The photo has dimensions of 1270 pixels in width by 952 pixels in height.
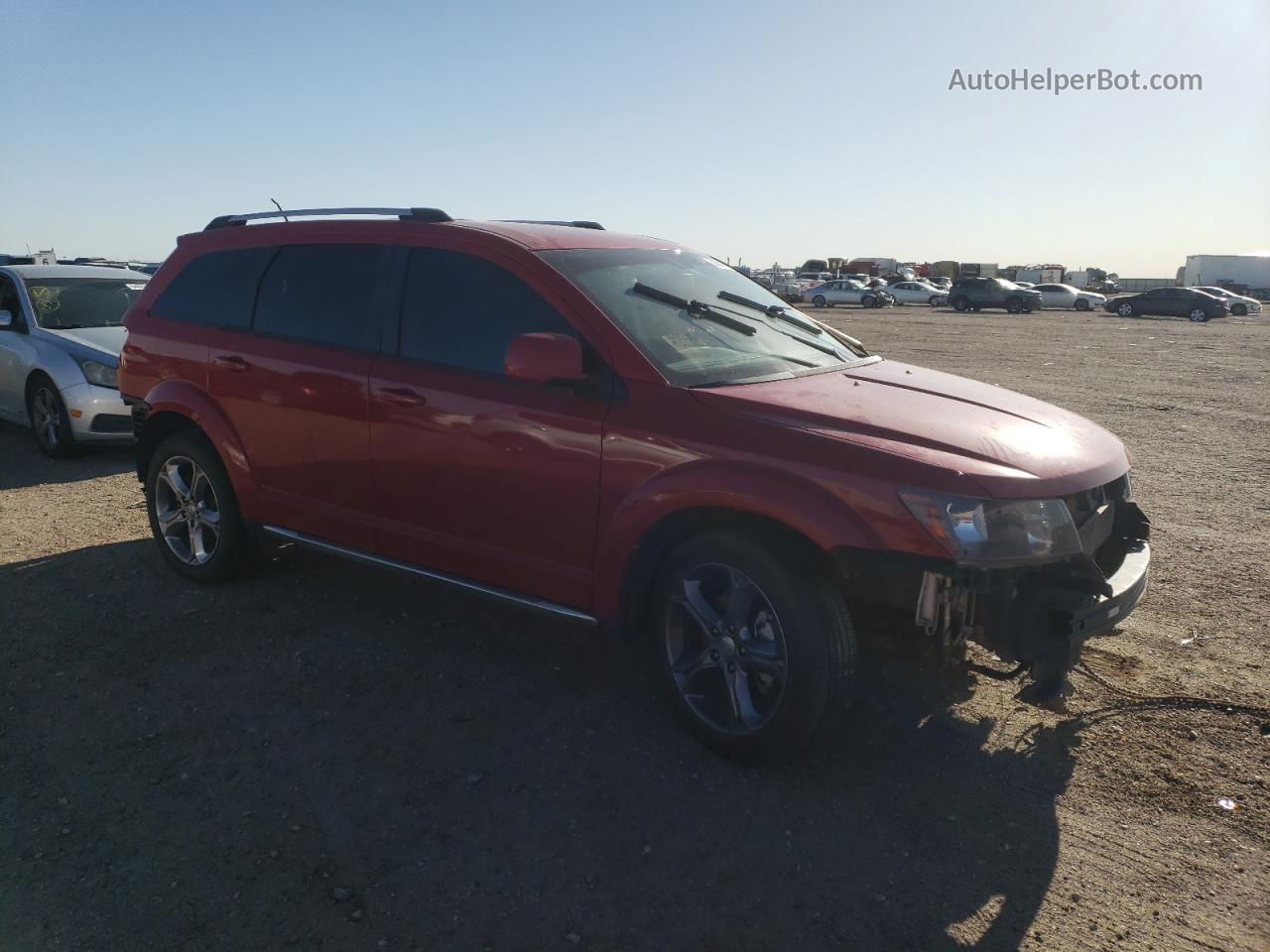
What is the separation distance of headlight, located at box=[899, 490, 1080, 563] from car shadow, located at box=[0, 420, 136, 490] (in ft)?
24.6

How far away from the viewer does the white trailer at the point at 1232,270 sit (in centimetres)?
6900

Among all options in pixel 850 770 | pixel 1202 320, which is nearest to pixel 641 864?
pixel 850 770

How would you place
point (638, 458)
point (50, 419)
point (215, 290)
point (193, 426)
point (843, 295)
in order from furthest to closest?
point (843, 295) → point (50, 419) → point (193, 426) → point (215, 290) → point (638, 458)

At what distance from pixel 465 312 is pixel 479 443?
0.63 meters

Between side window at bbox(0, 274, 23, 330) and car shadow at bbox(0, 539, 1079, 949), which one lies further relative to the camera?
side window at bbox(0, 274, 23, 330)

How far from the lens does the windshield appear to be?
30.9 feet

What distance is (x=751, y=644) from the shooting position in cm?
354

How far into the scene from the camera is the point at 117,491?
7758mm

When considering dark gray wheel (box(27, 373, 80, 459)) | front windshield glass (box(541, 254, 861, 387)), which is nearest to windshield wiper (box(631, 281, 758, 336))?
front windshield glass (box(541, 254, 861, 387))

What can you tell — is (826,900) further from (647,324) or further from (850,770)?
(647,324)

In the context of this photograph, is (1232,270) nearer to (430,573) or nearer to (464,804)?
(430,573)

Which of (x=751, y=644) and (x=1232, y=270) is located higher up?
(x=1232, y=270)

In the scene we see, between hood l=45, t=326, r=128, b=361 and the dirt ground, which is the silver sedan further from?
the dirt ground

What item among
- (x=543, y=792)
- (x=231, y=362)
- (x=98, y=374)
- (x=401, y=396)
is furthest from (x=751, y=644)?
(x=98, y=374)
